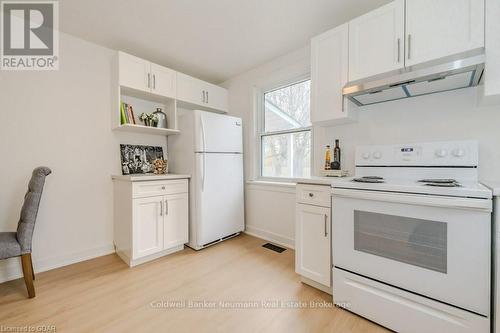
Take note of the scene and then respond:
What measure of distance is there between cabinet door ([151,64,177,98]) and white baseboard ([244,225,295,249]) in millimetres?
2182

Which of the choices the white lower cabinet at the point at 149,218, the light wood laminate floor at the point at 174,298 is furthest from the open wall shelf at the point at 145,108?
the light wood laminate floor at the point at 174,298

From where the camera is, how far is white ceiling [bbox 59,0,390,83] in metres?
1.87

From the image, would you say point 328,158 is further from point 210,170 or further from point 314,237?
point 210,170

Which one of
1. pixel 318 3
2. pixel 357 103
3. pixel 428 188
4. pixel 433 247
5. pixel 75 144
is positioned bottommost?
pixel 433 247

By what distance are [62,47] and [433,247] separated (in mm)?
3657

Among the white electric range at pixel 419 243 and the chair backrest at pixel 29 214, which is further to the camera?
the chair backrest at pixel 29 214

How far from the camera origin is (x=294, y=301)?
1658mm

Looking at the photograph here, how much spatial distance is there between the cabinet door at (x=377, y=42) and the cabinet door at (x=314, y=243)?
1.20 m

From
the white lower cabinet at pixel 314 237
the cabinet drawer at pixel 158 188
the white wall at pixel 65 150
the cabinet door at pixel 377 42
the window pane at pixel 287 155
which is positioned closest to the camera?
the cabinet door at pixel 377 42

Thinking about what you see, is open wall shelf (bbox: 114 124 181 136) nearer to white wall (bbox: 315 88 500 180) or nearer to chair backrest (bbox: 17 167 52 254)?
chair backrest (bbox: 17 167 52 254)

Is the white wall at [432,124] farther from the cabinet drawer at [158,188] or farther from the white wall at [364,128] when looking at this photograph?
the cabinet drawer at [158,188]

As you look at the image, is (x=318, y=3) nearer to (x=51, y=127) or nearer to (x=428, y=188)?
(x=428, y=188)

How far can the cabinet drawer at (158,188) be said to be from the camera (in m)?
2.21

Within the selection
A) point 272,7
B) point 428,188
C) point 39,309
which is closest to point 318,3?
point 272,7
